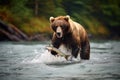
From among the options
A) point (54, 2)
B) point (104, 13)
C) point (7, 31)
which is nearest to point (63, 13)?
point (54, 2)

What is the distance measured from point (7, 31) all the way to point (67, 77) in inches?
714

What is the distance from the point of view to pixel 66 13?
37344mm

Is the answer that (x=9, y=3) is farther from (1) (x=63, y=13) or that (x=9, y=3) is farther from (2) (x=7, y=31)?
(2) (x=7, y=31)

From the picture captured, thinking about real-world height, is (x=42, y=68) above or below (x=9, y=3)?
below

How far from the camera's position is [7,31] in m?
26.2

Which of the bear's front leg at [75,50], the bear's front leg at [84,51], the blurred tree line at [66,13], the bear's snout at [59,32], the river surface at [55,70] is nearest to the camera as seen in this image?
the river surface at [55,70]

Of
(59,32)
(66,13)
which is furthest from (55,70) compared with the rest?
(66,13)

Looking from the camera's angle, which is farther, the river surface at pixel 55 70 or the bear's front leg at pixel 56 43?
the bear's front leg at pixel 56 43

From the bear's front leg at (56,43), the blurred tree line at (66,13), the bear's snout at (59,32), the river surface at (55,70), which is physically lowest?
the river surface at (55,70)

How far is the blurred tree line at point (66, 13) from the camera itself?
32.1 metres

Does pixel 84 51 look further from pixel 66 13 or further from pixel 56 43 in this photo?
pixel 66 13

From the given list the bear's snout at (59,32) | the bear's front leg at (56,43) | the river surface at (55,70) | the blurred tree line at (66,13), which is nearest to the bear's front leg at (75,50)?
the river surface at (55,70)

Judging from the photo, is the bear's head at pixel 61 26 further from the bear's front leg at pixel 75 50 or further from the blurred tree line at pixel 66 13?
the blurred tree line at pixel 66 13

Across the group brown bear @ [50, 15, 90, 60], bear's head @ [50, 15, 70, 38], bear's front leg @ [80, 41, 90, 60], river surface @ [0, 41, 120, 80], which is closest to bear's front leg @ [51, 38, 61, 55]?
brown bear @ [50, 15, 90, 60]
